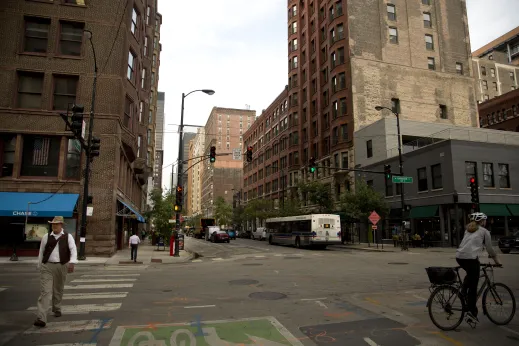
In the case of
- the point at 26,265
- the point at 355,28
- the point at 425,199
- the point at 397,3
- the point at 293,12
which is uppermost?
the point at 293,12

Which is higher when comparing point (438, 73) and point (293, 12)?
point (293, 12)

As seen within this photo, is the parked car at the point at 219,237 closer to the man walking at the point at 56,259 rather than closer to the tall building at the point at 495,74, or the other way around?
the man walking at the point at 56,259

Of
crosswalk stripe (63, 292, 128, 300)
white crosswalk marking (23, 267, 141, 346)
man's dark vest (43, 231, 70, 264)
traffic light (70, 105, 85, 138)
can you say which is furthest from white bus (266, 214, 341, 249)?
man's dark vest (43, 231, 70, 264)

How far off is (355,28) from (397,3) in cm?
812

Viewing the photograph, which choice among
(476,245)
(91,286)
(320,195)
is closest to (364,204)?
(320,195)

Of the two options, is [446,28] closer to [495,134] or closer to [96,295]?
[495,134]

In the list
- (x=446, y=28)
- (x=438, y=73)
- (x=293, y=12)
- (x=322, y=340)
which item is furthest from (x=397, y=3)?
(x=322, y=340)

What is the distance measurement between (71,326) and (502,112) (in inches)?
2976

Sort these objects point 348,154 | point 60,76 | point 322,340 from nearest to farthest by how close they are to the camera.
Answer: point 322,340, point 60,76, point 348,154

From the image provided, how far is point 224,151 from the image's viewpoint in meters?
141

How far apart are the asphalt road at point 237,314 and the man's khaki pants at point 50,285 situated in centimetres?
31

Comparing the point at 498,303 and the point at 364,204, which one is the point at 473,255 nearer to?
the point at 498,303

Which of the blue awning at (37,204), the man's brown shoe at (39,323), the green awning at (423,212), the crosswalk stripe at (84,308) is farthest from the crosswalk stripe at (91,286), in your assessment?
the green awning at (423,212)

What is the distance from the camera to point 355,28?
4847cm
